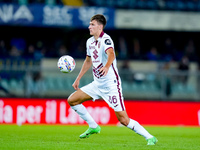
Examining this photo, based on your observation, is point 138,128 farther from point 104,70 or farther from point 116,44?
point 116,44

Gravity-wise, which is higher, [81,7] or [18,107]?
[81,7]

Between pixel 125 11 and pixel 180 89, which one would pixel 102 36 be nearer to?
pixel 180 89

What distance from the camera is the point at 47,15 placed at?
758 inches

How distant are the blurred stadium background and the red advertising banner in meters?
0.23

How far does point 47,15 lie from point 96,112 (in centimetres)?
585

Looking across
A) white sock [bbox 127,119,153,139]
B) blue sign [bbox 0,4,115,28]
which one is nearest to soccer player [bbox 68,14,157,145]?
white sock [bbox 127,119,153,139]

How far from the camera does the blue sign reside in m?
18.8

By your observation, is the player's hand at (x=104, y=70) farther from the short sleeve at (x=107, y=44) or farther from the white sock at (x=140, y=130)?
the white sock at (x=140, y=130)

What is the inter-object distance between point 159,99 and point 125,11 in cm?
598

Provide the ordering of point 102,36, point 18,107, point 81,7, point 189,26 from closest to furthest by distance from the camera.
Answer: point 102,36 → point 18,107 → point 81,7 → point 189,26

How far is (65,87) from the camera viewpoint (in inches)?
590

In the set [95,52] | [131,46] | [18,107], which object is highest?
[131,46]

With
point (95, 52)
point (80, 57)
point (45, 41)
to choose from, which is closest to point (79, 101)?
point (95, 52)

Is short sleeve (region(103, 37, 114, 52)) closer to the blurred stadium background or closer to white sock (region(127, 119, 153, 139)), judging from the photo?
white sock (region(127, 119, 153, 139))
